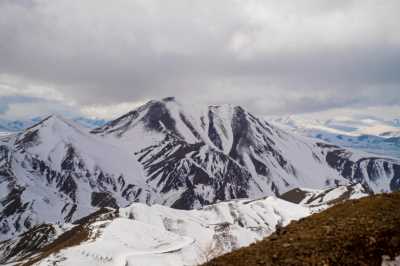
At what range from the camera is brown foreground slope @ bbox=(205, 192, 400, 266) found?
1011 inches

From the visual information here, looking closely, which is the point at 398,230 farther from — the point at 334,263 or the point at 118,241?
the point at 118,241

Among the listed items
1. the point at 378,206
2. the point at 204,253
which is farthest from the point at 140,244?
the point at 378,206

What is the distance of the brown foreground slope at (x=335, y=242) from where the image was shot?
25.7m

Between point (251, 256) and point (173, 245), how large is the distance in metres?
166

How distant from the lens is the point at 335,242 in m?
27.0

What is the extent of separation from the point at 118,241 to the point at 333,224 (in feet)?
524

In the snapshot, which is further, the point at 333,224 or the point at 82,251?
the point at 82,251

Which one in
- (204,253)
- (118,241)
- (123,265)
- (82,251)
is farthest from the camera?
(204,253)

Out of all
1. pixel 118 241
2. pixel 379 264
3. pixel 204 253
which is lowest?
pixel 204 253

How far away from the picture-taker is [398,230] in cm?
2769

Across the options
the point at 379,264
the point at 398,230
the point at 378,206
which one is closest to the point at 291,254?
the point at 379,264

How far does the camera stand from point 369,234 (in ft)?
90.0

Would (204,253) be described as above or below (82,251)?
below

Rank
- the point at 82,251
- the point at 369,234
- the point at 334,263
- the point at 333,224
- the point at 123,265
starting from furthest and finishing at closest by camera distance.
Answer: the point at 82,251 → the point at 123,265 → the point at 333,224 → the point at 369,234 → the point at 334,263
